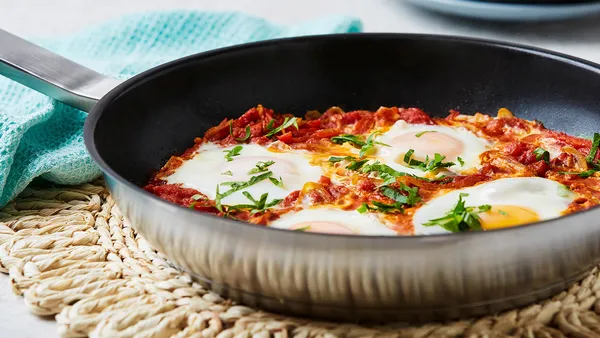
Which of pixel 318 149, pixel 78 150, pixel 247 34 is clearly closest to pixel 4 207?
pixel 78 150

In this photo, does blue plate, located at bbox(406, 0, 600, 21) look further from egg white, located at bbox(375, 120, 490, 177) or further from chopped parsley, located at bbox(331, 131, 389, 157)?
chopped parsley, located at bbox(331, 131, 389, 157)

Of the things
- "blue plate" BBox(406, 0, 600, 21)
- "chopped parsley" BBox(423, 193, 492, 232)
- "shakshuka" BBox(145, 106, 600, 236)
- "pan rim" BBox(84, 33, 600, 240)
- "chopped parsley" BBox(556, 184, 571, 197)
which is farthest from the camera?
"blue plate" BBox(406, 0, 600, 21)

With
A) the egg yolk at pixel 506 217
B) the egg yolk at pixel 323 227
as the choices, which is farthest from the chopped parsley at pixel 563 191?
the egg yolk at pixel 323 227

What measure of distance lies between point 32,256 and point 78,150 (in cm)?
66

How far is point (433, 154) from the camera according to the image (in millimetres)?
3096

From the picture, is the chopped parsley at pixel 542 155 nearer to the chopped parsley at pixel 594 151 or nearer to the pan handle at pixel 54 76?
the chopped parsley at pixel 594 151

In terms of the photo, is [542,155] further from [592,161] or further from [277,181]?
[277,181]

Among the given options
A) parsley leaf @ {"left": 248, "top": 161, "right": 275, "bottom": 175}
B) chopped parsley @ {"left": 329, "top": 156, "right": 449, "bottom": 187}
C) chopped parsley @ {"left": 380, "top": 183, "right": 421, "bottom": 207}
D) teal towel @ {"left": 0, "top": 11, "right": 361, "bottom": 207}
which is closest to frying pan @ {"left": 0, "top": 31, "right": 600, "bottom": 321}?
teal towel @ {"left": 0, "top": 11, "right": 361, "bottom": 207}

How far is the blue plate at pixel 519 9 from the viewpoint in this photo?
4812mm

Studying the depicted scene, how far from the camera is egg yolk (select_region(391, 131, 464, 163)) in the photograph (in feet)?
10.2

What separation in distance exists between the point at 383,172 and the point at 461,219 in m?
0.54

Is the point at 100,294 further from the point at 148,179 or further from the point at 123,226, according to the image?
the point at 148,179

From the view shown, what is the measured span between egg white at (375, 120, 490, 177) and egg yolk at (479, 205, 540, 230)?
0.46 metres

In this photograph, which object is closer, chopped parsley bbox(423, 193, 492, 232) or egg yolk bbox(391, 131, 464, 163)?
chopped parsley bbox(423, 193, 492, 232)
